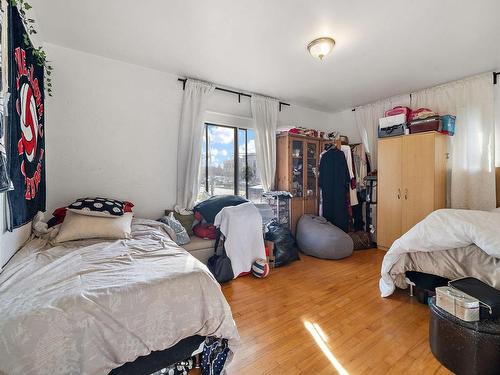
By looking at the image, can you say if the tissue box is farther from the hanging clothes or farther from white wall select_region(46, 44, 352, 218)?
white wall select_region(46, 44, 352, 218)

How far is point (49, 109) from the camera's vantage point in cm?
248

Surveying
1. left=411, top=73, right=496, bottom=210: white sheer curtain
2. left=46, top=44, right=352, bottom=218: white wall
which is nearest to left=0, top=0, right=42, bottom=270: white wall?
left=46, top=44, right=352, bottom=218: white wall

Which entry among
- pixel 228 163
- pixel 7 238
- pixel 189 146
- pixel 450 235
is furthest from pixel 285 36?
pixel 7 238

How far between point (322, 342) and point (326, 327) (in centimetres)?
19

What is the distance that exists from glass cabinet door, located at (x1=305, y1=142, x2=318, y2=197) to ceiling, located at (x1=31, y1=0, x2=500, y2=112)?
4.01ft

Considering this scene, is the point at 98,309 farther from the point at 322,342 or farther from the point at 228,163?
the point at 228,163

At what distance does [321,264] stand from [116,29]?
3507mm

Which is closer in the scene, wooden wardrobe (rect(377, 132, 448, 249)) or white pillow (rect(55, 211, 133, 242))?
white pillow (rect(55, 211, 133, 242))

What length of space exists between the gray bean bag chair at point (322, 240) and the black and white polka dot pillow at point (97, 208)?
257 cm

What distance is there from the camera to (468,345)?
139 centimetres

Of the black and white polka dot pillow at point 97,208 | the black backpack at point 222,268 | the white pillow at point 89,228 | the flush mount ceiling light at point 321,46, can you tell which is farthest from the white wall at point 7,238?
the flush mount ceiling light at point 321,46

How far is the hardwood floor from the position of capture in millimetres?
1520

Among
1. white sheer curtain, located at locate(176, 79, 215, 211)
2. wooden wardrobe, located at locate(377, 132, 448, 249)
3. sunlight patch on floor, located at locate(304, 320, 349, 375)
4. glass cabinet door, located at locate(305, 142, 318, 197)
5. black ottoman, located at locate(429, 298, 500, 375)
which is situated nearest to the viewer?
black ottoman, located at locate(429, 298, 500, 375)

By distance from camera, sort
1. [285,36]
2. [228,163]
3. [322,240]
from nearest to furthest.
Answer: [285,36], [322,240], [228,163]
